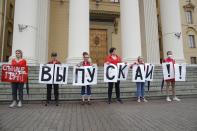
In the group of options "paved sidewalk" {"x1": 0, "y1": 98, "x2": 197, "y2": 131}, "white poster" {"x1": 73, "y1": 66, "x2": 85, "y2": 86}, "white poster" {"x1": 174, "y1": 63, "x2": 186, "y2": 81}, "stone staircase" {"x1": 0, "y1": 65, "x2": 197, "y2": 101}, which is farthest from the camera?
"white poster" {"x1": 174, "y1": 63, "x2": 186, "y2": 81}

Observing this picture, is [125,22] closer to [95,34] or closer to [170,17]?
[170,17]

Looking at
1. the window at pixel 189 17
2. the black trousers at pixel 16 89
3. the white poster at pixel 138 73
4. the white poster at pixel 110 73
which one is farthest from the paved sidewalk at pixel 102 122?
the window at pixel 189 17

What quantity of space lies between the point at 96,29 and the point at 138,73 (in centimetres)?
1356

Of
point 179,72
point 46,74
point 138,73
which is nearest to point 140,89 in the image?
point 138,73

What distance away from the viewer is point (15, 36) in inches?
593

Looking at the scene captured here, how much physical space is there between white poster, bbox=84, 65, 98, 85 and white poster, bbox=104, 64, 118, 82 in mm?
464

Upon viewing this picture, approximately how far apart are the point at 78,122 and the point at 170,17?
13910 mm

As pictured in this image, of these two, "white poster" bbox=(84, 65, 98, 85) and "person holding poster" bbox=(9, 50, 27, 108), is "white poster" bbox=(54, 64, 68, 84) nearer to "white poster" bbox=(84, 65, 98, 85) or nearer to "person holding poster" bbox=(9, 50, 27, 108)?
"white poster" bbox=(84, 65, 98, 85)

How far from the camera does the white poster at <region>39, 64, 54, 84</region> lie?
996 cm

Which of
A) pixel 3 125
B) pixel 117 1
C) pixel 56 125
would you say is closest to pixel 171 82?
pixel 56 125

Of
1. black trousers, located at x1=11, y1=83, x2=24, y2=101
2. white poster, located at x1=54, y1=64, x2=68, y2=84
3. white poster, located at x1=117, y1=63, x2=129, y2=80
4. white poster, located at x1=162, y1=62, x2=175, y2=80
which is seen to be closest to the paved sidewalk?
black trousers, located at x1=11, y1=83, x2=24, y2=101

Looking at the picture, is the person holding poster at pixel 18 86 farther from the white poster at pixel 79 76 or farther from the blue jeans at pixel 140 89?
the blue jeans at pixel 140 89

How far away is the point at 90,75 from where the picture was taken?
10328 mm

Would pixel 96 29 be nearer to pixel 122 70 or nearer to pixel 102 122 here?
pixel 122 70
